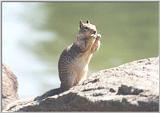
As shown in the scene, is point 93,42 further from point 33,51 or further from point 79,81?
point 33,51

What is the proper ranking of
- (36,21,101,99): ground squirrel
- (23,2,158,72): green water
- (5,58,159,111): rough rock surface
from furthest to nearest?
(23,2,158,72): green water < (36,21,101,99): ground squirrel < (5,58,159,111): rough rock surface

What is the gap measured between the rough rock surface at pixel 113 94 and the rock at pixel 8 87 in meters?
0.29

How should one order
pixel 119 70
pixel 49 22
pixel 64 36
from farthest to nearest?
pixel 49 22 < pixel 64 36 < pixel 119 70

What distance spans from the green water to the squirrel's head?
8.15 metres

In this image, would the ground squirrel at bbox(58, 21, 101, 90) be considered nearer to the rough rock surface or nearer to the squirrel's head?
the squirrel's head

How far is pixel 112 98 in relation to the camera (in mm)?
10312

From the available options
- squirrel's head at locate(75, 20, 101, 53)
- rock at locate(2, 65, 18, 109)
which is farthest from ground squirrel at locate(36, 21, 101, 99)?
rock at locate(2, 65, 18, 109)

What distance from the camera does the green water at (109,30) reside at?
879 inches

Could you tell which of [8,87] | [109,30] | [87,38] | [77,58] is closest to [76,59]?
[77,58]

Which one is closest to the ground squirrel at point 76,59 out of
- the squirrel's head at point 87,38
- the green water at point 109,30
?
the squirrel's head at point 87,38

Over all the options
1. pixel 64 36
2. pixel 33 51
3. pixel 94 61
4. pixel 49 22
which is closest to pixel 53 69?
pixel 94 61

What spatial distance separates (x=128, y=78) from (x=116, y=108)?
0.68 metres

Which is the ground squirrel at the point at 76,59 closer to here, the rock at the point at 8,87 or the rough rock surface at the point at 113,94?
the rough rock surface at the point at 113,94

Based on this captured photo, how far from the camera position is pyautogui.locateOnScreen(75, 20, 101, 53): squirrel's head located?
11320 millimetres
